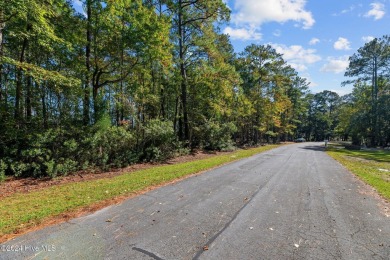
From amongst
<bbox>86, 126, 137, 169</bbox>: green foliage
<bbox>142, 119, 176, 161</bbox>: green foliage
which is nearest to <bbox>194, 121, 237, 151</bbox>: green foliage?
<bbox>142, 119, 176, 161</bbox>: green foliage

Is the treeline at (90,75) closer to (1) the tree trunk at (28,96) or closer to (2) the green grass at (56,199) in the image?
(1) the tree trunk at (28,96)

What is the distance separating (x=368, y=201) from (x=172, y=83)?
13.8m

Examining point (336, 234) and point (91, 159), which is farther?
point (91, 159)

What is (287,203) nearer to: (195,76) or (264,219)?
(264,219)

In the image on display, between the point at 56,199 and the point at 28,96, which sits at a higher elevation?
the point at 28,96

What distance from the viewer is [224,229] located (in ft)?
12.8

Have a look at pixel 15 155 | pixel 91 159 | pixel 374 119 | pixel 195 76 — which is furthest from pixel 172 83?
pixel 374 119

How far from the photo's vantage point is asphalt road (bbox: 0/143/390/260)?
3.17 m

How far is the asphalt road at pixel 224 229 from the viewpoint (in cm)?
317

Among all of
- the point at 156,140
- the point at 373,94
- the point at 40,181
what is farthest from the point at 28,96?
the point at 373,94

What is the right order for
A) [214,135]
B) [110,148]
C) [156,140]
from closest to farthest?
[110,148]
[156,140]
[214,135]

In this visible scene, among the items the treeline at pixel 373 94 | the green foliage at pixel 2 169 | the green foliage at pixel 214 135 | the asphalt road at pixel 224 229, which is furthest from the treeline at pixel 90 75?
the treeline at pixel 373 94

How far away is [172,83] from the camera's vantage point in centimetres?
1688

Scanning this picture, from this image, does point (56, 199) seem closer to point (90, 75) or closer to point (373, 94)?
point (90, 75)
